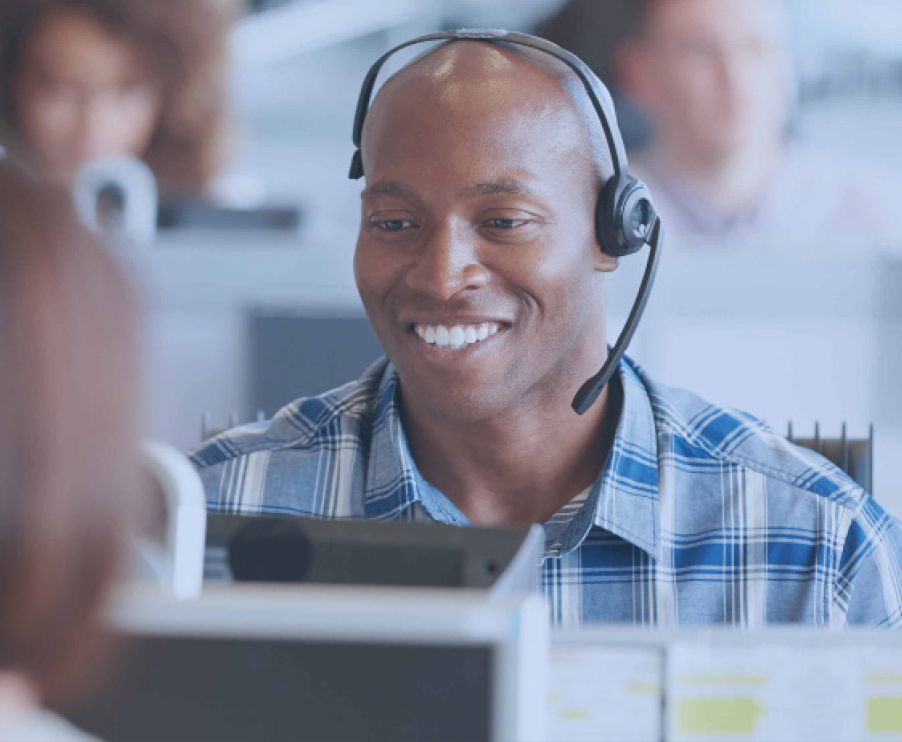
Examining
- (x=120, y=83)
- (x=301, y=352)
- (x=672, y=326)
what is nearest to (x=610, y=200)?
(x=301, y=352)

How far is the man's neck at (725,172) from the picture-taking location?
13.5 ft

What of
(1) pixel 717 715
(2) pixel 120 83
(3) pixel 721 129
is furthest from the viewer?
(3) pixel 721 129

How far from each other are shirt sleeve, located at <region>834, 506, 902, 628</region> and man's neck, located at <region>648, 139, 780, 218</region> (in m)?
3.08

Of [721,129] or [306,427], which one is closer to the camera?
Result: [306,427]

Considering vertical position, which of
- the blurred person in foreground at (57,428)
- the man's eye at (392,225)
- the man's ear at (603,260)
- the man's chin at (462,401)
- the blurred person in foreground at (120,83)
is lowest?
the blurred person in foreground at (57,428)

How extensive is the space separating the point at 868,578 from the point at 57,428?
0.91m

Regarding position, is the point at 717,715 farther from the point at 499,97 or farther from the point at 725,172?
the point at 725,172

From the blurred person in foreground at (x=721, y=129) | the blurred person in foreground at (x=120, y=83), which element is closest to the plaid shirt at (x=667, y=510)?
the blurred person in foreground at (x=120, y=83)

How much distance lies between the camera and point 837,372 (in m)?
2.53

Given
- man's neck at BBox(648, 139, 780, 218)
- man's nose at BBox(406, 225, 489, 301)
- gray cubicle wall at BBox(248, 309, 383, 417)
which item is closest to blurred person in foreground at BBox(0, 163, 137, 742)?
man's nose at BBox(406, 225, 489, 301)

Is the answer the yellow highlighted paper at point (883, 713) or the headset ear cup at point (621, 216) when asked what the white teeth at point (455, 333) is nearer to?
the headset ear cup at point (621, 216)

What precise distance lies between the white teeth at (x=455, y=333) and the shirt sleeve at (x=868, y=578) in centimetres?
39

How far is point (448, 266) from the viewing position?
1087 mm

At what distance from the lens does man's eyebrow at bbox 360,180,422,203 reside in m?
1.10
